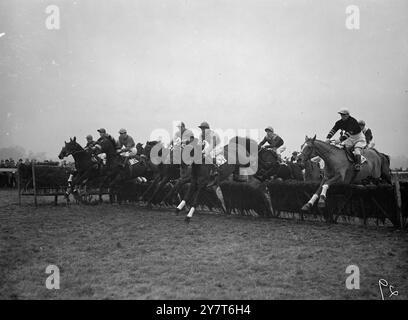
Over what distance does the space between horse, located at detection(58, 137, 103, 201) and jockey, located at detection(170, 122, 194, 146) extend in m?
3.84

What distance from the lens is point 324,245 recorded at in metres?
7.46

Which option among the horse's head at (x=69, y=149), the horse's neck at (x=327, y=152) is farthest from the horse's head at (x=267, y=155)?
the horse's head at (x=69, y=149)

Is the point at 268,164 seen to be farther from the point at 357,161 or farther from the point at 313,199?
the point at 313,199

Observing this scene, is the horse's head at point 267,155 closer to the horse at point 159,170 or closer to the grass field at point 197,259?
the horse at point 159,170

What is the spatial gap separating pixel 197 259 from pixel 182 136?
7263 mm

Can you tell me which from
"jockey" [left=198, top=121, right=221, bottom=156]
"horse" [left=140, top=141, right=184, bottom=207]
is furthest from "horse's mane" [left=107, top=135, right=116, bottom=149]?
"jockey" [left=198, top=121, right=221, bottom=156]

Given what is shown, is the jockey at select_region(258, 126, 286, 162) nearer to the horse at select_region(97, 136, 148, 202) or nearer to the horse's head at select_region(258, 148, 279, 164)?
the horse's head at select_region(258, 148, 279, 164)

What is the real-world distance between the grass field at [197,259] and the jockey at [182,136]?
309 cm

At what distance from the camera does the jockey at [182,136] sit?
41.3 ft

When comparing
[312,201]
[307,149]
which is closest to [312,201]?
[312,201]

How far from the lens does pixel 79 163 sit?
15.8 meters
